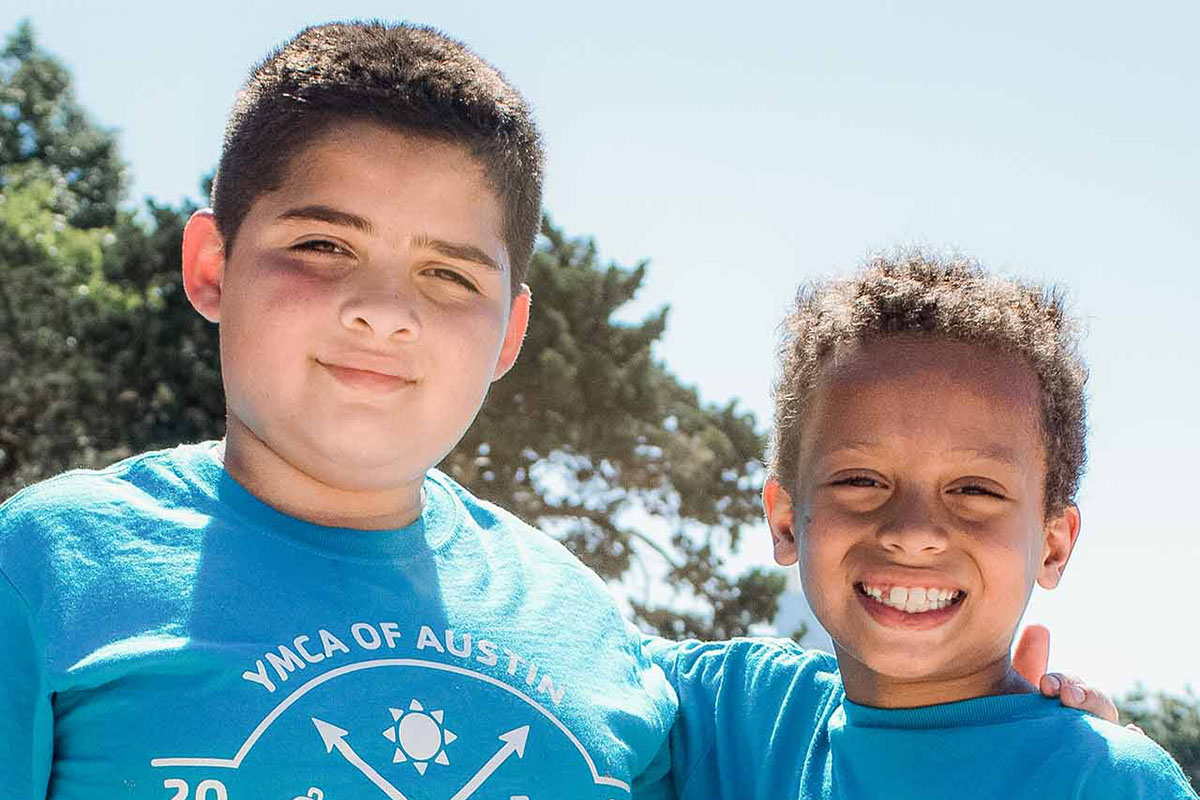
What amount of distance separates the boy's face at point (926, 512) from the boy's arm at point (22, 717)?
3.87ft

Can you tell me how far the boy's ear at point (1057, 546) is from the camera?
7.76ft

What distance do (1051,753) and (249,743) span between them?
1131 millimetres

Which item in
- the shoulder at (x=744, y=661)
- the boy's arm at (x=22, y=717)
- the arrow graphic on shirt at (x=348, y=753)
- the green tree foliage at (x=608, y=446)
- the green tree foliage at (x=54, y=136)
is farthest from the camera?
the green tree foliage at (x=54, y=136)

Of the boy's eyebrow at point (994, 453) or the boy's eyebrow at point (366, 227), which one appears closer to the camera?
the boy's eyebrow at point (366, 227)

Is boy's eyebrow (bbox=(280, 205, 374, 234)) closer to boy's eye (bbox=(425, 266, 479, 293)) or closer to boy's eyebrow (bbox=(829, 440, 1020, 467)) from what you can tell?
boy's eye (bbox=(425, 266, 479, 293))

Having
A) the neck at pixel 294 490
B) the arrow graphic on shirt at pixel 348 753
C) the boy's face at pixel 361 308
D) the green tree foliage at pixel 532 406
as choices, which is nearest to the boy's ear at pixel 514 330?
the boy's face at pixel 361 308

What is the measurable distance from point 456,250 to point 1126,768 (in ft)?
3.95

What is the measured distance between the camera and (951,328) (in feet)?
7.54

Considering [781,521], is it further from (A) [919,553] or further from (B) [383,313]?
(B) [383,313]

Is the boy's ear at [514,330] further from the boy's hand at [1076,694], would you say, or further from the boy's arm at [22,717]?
the boy's hand at [1076,694]

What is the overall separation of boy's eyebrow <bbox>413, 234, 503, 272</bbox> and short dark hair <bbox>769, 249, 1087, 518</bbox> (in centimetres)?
65

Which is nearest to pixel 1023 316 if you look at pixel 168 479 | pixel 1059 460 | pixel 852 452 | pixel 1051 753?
pixel 1059 460

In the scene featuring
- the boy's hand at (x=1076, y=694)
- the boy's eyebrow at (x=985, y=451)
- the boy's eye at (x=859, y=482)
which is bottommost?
the boy's hand at (x=1076, y=694)

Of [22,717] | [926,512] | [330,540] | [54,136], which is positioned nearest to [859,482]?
[926,512]
